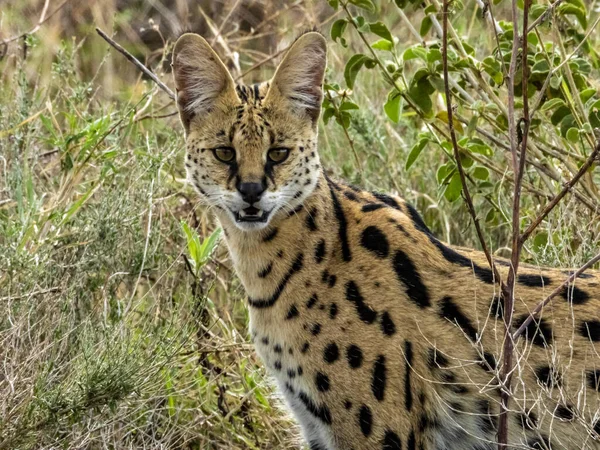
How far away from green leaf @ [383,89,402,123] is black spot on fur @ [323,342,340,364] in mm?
1045

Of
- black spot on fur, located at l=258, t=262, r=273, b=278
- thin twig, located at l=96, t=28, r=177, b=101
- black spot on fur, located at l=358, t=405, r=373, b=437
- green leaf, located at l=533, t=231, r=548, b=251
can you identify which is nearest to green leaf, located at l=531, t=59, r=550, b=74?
green leaf, located at l=533, t=231, r=548, b=251

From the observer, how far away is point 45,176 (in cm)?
473

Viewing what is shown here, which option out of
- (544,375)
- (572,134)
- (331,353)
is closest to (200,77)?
(331,353)

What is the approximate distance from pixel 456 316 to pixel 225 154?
899 mm

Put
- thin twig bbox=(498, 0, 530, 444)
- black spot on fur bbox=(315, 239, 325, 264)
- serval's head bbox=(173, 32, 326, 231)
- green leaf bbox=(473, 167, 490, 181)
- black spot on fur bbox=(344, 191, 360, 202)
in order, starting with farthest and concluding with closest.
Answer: green leaf bbox=(473, 167, 490, 181) < black spot on fur bbox=(344, 191, 360, 202) < black spot on fur bbox=(315, 239, 325, 264) < serval's head bbox=(173, 32, 326, 231) < thin twig bbox=(498, 0, 530, 444)

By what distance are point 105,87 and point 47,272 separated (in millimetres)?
3219

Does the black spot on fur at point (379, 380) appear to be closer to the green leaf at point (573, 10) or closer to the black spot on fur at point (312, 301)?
the black spot on fur at point (312, 301)

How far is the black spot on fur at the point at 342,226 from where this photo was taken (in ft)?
11.6

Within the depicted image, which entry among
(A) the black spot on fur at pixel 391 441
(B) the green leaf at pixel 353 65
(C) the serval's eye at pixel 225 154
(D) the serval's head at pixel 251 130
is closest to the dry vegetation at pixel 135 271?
(B) the green leaf at pixel 353 65

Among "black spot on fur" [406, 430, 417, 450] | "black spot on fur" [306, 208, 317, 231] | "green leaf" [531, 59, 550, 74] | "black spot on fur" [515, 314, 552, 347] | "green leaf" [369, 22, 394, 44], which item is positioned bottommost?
"black spot on fur" [406, 430, 417, 450]

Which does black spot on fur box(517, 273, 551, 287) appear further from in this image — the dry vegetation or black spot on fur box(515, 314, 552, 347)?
the dry vegetation

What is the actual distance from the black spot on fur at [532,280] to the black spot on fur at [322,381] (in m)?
0.68

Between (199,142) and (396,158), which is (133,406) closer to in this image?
(199,142)

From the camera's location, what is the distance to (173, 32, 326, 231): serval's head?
11.3 feet
